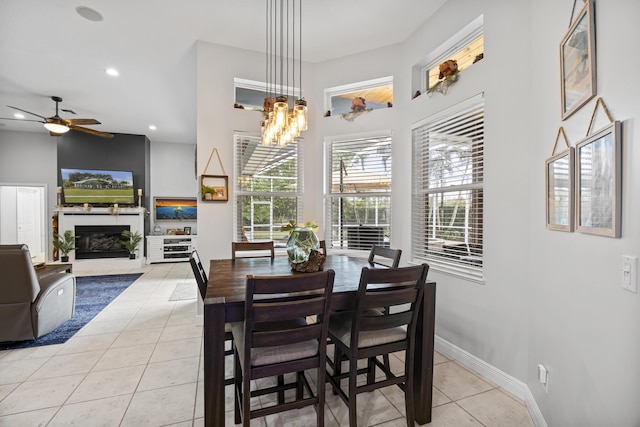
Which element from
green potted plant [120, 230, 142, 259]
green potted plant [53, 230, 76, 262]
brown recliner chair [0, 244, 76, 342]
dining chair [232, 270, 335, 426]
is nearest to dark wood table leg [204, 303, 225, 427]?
dining chair [232, 270, 335, 426]

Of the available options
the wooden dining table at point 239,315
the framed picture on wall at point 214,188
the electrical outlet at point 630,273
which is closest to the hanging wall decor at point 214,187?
the framed picture on wall at point 214,188

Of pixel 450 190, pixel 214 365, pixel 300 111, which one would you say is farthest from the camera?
pixel 450 190

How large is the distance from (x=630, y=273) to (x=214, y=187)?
11.4 feet

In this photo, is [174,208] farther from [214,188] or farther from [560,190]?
[560,190]

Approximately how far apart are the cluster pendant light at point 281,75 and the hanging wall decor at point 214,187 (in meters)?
0.77

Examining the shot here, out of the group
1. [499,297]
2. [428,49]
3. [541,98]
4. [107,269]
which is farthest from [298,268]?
[107,269]

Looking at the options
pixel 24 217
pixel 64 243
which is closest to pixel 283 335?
pixel 64 243

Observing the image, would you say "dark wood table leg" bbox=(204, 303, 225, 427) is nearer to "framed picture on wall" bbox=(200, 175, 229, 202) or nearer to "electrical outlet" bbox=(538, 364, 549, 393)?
"electrical outlet" bbox=(538, 364, 549, 393)

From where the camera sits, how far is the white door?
23.4 feet

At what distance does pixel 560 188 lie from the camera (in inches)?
62.4

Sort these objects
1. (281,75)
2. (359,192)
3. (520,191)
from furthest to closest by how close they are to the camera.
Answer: (359,192) → (281,75) → (520,191)

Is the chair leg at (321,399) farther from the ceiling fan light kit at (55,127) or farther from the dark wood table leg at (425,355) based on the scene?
the ceiling fan light kit at (55,127)

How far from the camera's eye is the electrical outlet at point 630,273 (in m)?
1.00

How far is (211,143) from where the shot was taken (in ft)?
11.5
